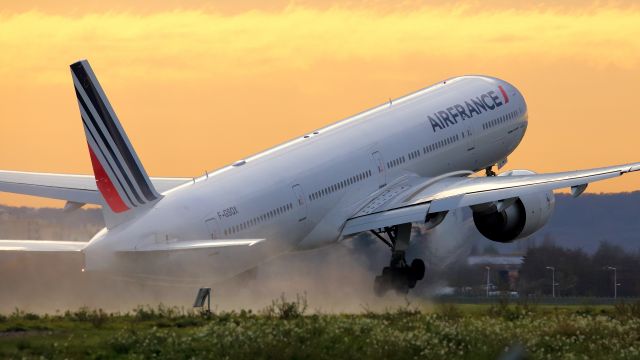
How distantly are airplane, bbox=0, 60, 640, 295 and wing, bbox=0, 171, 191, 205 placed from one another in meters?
0.04

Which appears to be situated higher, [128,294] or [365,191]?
[365,191]

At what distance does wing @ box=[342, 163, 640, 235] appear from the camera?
159 feet

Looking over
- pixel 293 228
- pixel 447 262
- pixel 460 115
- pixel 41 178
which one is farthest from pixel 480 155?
pixel 41 178

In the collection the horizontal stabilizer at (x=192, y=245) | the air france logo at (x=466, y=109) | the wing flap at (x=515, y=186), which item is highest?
the air france logo at (x=466, y=109)

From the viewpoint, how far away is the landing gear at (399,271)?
51.6m

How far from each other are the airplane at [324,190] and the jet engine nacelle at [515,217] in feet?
0.15

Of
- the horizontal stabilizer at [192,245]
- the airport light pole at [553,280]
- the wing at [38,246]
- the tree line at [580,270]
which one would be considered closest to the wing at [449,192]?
the horizontal stabilizer at [192,245]

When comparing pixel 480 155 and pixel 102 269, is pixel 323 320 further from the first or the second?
pixel 480 155

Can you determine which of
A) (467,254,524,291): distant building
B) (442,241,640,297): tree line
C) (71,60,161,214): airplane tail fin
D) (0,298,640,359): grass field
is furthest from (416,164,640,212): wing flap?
(442,241,640,297): tree line

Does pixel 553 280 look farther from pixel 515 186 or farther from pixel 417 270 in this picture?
pixel 515 186

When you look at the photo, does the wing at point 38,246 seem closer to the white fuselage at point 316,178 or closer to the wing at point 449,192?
the white fuselage at point 316,178

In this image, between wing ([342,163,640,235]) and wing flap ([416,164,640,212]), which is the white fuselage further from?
wing flap ([416,164,640,212])

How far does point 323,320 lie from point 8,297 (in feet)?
36.8

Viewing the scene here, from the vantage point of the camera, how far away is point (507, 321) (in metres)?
39.9
